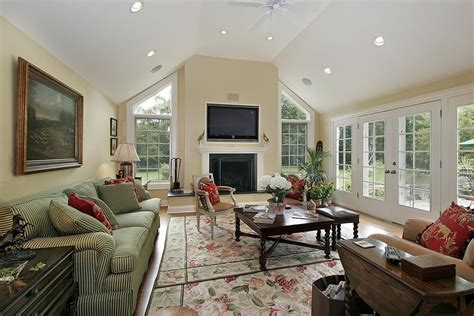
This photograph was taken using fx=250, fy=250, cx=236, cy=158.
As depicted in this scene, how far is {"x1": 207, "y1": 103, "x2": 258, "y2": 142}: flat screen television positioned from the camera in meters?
5.79

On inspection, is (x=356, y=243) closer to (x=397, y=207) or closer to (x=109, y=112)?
(x=397, y=207)

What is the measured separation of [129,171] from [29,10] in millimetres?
A: 3262

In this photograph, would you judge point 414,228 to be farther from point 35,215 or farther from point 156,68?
point 156,68

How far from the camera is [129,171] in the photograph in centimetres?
493

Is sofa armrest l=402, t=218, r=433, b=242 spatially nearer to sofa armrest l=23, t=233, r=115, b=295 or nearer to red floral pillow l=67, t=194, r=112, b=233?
sofa armrest l=23, t=233, r=115, b=295

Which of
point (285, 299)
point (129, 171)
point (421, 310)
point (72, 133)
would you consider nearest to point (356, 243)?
point (421, 310)

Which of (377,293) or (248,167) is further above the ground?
(248,167)

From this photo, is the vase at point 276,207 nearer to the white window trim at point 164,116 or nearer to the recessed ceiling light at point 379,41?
the recessed ceiling light at point 379,41

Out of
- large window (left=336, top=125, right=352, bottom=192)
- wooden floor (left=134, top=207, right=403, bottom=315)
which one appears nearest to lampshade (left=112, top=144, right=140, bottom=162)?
wooden floor (left=134, top=207, right=403, bottom=315)

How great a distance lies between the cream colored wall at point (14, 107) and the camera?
→ 197 centimetres

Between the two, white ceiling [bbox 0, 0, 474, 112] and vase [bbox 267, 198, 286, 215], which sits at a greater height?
white ceiling [bbox 0, 0, 474, 112]

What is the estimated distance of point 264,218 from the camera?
296 cm

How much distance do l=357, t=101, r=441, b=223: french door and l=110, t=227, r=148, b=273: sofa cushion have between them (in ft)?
14.2

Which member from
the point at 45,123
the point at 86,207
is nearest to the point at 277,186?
the point at 86,207
